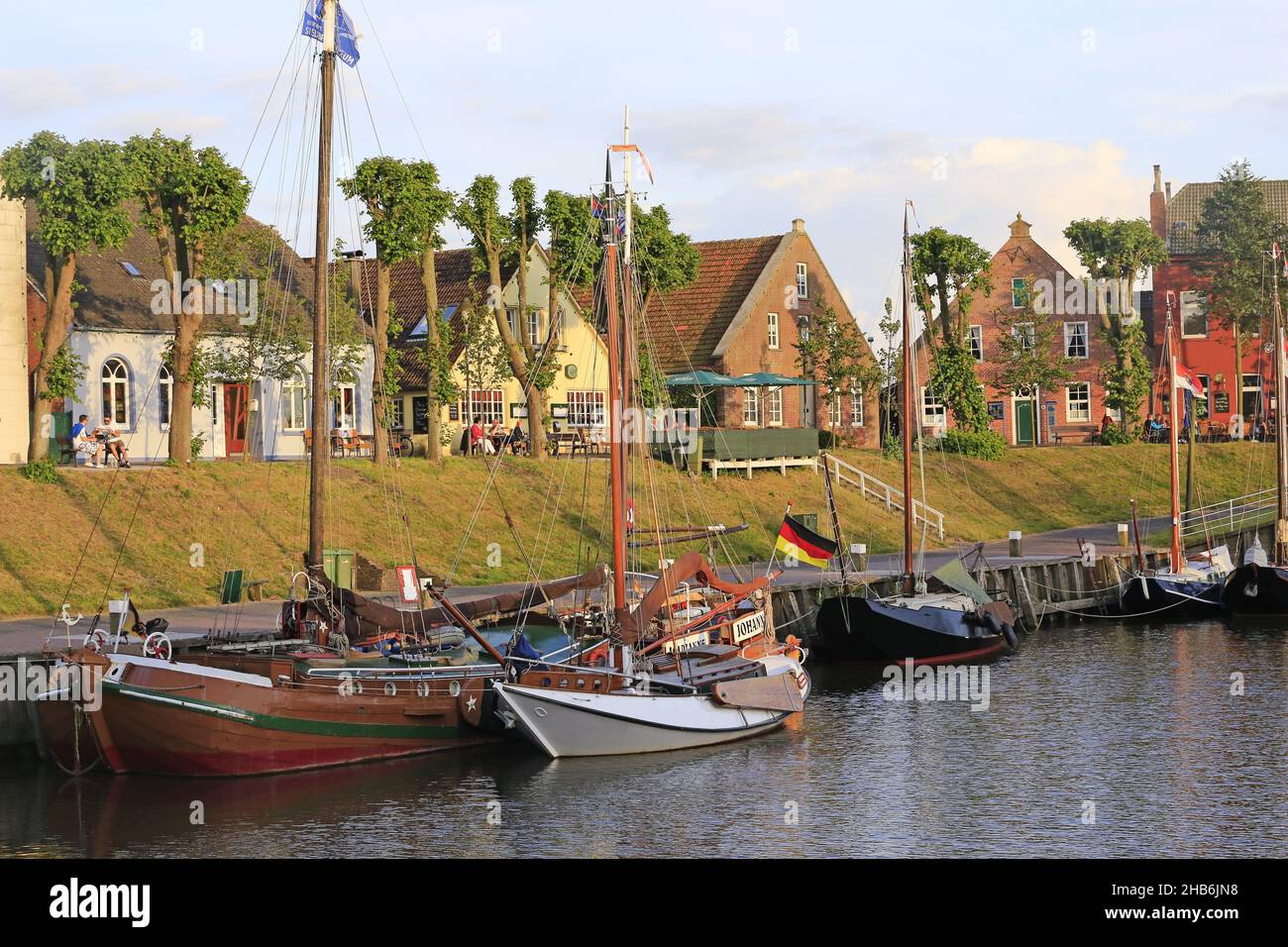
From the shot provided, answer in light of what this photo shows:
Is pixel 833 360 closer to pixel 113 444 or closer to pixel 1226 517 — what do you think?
pixel 1226 517

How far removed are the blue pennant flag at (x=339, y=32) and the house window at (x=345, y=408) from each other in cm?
2162

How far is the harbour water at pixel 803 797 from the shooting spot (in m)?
22.1

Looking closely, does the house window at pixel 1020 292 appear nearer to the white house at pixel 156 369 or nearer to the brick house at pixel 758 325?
the brick house at pixel 758 325

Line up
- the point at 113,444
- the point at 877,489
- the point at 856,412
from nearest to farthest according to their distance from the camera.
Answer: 1. the point at 113,444
2. the point at 877,489
3. the point at 856,412

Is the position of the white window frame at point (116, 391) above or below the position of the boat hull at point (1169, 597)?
above

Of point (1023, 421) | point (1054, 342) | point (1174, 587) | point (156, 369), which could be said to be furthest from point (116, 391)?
point (1054, 342)

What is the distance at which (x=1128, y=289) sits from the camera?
74.2m

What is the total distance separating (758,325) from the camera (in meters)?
68.5

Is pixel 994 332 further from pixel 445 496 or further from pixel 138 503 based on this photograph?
pixel 138 503

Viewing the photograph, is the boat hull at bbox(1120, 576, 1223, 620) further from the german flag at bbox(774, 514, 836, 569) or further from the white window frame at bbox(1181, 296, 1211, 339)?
the white window frame at bbox(1181, 296, 1211, 339)

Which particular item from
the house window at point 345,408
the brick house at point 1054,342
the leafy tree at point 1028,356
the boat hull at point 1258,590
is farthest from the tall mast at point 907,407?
the brick house at point 1054,342

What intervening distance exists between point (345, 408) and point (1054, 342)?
133 feet

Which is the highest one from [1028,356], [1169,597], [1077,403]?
[1028,356]

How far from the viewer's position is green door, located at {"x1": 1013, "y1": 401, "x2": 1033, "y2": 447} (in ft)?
261
